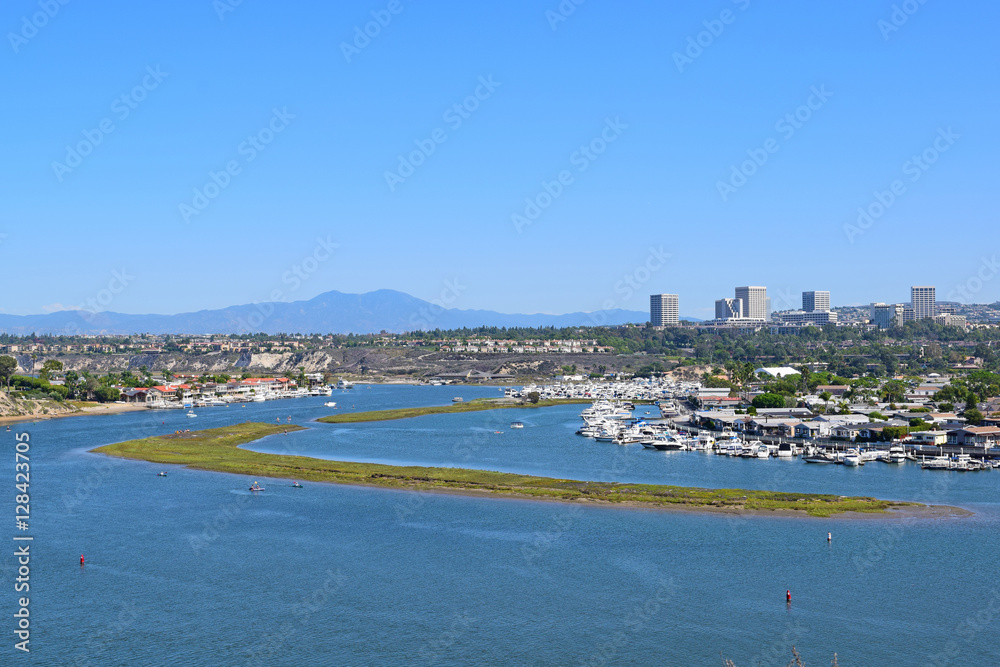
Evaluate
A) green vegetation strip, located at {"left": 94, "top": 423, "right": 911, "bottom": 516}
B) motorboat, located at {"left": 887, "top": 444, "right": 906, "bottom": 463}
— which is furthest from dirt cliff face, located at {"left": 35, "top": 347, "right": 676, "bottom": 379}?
green vegetation strip, located at {"left": 94, "top": 423, "right": 911, "bottom": 516}

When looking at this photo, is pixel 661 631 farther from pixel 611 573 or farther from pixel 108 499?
pixel 108 499

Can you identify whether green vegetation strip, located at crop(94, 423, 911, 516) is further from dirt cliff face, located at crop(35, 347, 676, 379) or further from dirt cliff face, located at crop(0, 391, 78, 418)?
dirt cliff face, located at crop(35, 347, 676, 379)

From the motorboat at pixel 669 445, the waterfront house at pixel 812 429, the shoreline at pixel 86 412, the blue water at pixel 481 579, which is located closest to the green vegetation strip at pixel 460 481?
the blue water at pixel 481 579

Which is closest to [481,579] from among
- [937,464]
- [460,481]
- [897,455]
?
[460,481]

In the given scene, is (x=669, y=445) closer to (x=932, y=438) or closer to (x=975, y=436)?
(x=932, y=438)

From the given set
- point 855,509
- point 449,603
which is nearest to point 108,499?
point 449,603
